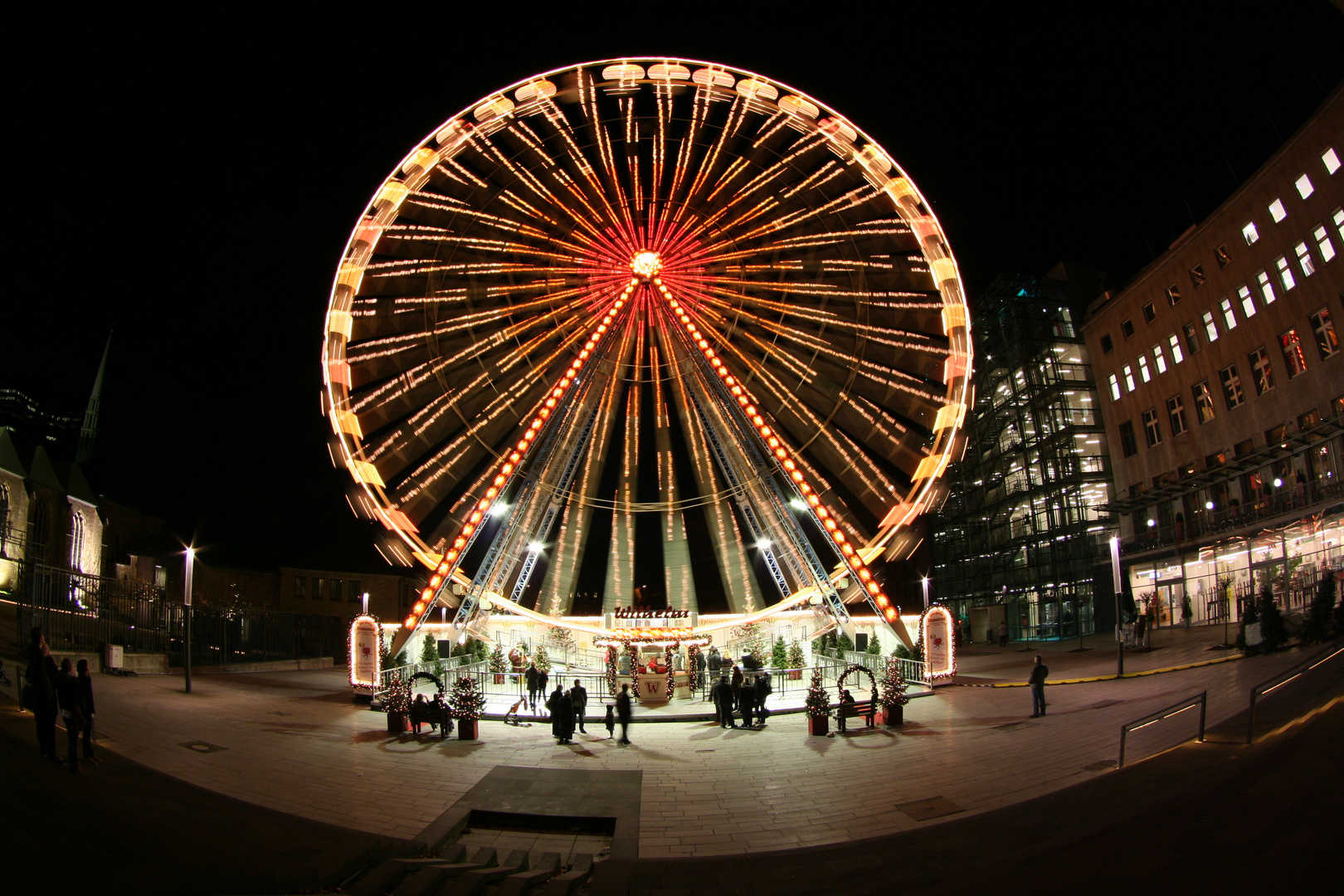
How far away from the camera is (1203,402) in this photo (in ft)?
117

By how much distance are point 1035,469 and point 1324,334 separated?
20700mm

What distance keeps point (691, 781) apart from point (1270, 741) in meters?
7.26

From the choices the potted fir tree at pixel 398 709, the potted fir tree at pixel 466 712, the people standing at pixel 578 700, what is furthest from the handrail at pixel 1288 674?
the potted fir tree at pixel 398 709

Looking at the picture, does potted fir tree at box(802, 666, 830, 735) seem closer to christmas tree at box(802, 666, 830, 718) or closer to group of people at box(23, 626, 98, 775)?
christmas tree at box(802, 666, 830, 718)

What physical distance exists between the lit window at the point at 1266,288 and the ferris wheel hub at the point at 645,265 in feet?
86.7

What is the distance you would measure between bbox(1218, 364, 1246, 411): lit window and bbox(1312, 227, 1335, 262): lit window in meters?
6.37

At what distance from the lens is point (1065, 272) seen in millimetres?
49125

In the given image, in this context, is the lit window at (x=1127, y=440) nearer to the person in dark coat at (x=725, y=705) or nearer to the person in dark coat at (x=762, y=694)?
the person in dark coat at (x=762, y=694)

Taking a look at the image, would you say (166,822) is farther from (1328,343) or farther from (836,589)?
(1328,343)

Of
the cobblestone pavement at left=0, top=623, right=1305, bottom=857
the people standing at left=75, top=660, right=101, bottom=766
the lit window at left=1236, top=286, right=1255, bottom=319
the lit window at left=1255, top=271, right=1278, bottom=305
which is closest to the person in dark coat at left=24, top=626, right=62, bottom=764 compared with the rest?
the people standing at left=75, top=660, right=101, bottom=766

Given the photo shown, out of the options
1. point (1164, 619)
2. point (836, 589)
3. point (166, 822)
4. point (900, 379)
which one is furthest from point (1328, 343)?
point (166, 822)

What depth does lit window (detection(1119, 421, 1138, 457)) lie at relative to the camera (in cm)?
4072

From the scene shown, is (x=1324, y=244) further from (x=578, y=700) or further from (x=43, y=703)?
(x=43, y=703)

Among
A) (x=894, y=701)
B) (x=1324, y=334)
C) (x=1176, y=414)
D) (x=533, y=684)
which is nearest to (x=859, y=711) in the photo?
(x=894, y=701)
